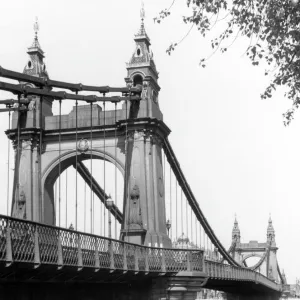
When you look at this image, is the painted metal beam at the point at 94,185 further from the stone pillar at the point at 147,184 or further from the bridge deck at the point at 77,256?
the bridge deck at the point at 77,256

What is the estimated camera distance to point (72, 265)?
20438 millimetres

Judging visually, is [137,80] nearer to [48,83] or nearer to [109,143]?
[109,143]

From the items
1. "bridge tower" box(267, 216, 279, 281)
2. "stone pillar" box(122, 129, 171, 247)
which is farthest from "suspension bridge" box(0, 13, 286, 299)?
"bridge tower" box(267, 216, 279, 281)

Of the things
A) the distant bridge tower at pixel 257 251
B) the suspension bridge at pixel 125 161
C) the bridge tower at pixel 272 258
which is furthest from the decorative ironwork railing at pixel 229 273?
the distant bridge tower at pixel 257 251

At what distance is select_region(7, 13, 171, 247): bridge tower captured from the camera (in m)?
41.5

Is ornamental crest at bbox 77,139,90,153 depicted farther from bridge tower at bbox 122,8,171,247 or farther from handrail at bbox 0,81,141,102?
handrail at bbox 0,81,141,102

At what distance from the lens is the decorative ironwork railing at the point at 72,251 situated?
→ 58.6 feet

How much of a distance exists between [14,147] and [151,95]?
26.6 feet

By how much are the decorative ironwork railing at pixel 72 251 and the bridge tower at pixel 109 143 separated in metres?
10.4

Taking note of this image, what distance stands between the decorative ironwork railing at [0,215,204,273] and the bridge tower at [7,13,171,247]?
10.4 meters

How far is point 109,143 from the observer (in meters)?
42.6

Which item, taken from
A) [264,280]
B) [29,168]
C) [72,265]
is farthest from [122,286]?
[264,280]

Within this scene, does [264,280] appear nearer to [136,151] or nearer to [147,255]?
[136,151]

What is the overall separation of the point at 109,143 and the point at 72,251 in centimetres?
2145
